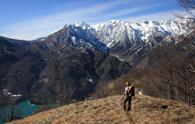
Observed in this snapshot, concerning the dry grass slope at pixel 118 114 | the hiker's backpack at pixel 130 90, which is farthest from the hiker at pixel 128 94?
the dry grass slope at pixel 118 114

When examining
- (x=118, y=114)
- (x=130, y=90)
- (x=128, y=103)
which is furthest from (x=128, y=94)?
(x=118, y=114)

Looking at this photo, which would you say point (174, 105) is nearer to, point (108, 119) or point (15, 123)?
point (108, 119)

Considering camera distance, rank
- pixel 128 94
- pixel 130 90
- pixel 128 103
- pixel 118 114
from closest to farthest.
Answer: pixel 130 90 < pixel 128 94 < pixel 118 114 < pixel 128 103

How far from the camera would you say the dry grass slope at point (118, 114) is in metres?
31.4

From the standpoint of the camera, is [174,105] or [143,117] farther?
[174,105]

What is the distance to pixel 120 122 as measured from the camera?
102ft

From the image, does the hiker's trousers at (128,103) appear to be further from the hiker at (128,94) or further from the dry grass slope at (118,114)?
the dry grass slope at (118,114)

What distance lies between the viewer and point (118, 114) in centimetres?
3294

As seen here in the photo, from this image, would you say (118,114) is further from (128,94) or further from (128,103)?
(128,94)

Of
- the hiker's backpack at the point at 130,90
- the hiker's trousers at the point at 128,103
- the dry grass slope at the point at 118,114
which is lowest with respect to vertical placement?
the dry grass slope at the point at 118,114

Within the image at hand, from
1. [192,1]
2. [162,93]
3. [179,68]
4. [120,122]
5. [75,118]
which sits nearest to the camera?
[192,1]

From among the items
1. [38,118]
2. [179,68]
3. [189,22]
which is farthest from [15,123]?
[179,68]

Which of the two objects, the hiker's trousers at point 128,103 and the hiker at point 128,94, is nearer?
the hiker at point 128,94

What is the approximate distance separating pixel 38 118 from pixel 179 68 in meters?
40.5
